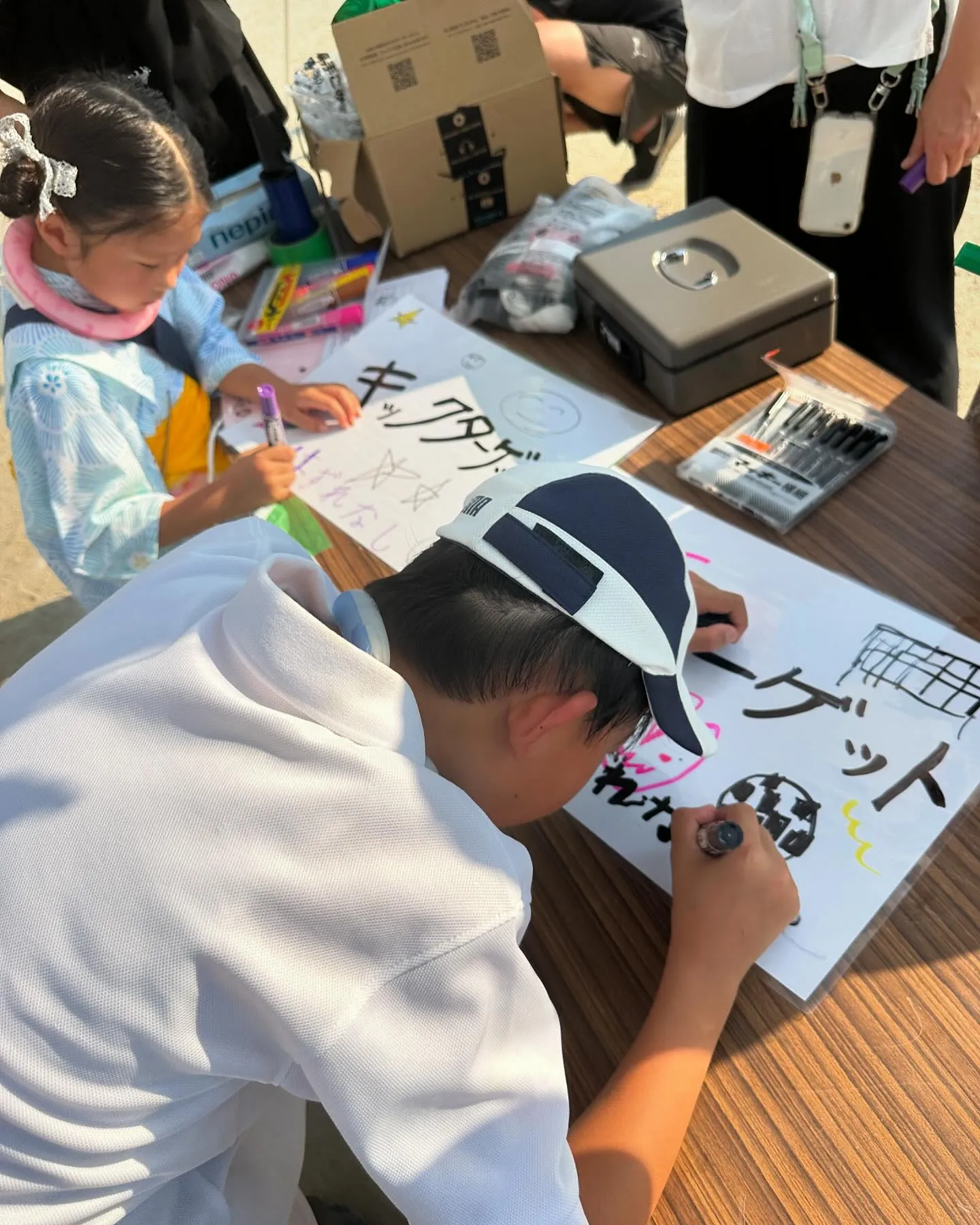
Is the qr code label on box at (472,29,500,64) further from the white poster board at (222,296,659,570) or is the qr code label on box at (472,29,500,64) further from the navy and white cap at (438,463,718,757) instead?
the navy and white cap at (438,463,718,757)

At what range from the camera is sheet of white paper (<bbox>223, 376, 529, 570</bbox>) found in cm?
90

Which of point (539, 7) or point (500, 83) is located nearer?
point (500, 83)

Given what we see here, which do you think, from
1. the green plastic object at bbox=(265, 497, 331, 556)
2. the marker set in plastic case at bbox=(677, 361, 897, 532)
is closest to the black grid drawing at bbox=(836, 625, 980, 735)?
the marker set in plastic case at bbox=(677, 361, 897, 532)

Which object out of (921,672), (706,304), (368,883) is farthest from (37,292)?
(921,672)

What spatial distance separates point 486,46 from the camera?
1103 millimetres

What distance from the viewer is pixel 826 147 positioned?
0.97 m

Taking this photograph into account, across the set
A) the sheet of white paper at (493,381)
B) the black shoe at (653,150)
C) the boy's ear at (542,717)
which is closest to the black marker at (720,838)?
the boy's ear at (542,717)

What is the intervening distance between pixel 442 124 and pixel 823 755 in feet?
2.86

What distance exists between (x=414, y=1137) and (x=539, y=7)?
2.13m

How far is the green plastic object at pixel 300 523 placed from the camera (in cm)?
91

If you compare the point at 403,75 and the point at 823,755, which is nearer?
the point at 823,755

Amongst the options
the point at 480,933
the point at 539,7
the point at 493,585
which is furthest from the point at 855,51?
the point at 539,7

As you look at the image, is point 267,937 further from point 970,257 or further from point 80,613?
point 80,613

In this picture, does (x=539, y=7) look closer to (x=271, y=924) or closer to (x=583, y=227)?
(x=583, y=227)
